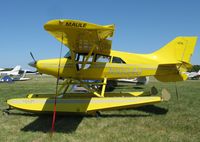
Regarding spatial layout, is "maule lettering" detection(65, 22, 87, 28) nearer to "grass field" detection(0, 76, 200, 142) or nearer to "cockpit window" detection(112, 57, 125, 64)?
"grass field" detection(0, 76, 200, 142)

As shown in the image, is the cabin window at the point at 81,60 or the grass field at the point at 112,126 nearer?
the grass field at the point at 112,126

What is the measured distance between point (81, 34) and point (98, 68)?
1.91 meters

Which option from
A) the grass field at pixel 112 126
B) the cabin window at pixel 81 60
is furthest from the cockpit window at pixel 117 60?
the grass field at pixel 112 126

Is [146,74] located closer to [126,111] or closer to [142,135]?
[126,111]

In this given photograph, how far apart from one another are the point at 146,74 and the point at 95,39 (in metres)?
2.71

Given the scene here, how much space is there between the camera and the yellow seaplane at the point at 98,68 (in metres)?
8.18

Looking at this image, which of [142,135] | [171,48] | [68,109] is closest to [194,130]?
[142,135]

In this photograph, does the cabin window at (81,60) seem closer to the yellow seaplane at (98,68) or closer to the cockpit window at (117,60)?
the yellow seaplane at (98,68)

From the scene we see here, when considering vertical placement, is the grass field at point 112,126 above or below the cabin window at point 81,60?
below

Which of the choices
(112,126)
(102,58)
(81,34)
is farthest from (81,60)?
(112,126)

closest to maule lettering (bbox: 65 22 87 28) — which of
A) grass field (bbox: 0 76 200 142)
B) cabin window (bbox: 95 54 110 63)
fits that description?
grass field (bbox: 0 76 200 142)

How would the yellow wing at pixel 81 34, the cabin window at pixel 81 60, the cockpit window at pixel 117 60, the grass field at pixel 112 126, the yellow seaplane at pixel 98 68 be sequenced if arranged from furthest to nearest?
the cockpit window at pixel 117 60 < the cabin window at pixel 81 60 < the yellow seaplane at pixel 98 68 < the yellow wing at pixel 81 34 < the grass field at pixel 112 126

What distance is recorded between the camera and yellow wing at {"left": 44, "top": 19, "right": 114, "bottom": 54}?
6275 mm

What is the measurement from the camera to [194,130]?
6.35 meters
